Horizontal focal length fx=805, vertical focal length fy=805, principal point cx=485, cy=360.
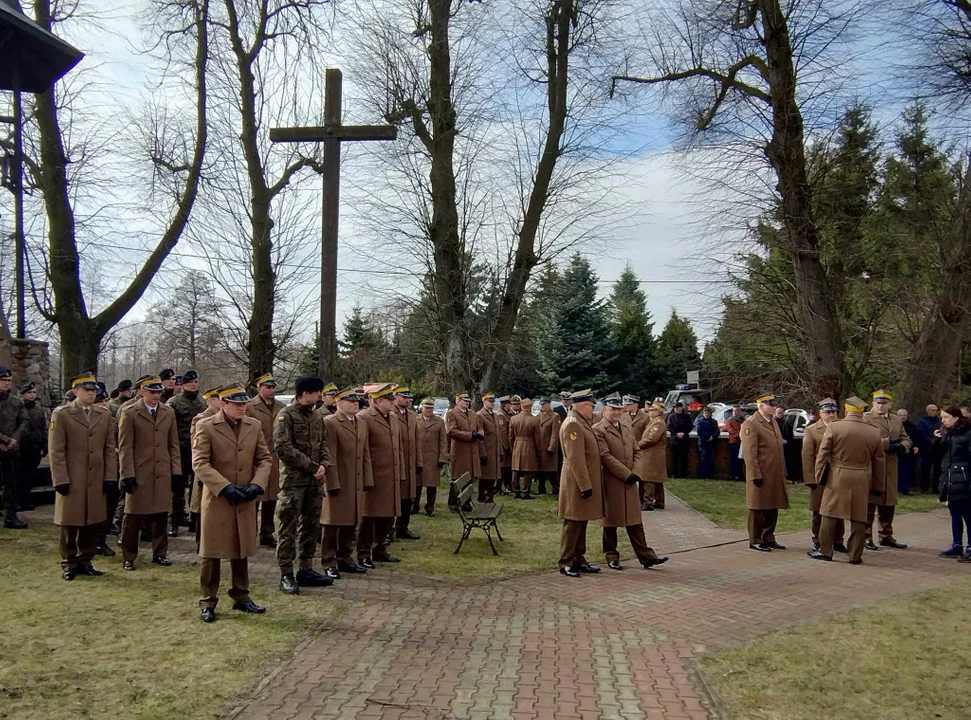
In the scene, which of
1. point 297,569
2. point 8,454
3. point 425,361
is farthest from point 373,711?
point 425,361

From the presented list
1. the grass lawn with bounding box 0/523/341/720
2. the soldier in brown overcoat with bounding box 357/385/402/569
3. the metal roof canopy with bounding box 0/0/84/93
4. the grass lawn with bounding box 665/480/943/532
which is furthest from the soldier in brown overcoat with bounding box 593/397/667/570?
the metal roof canopy with bounding box 0/0/84/93

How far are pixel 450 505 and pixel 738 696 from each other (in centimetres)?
986

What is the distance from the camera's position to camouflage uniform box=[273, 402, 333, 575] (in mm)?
8203

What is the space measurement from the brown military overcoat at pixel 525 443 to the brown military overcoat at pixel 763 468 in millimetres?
6642

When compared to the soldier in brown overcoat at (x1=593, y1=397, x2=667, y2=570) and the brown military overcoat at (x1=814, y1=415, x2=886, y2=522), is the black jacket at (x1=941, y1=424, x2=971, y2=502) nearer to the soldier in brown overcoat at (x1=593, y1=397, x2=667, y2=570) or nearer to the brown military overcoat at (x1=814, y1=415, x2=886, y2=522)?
the brown military overcoat at (x1=814, y1=415, x2=886, y2=522)

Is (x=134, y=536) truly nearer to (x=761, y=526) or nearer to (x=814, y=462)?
(x=761, y=526)

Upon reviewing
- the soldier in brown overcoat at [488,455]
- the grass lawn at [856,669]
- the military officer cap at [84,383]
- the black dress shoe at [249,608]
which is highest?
the military officer cap at [84,383]

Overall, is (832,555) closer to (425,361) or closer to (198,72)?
(425,361)

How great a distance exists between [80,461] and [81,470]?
0.34 feet

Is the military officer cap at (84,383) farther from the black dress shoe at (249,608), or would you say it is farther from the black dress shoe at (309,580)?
the black dress shoe at (249,608)

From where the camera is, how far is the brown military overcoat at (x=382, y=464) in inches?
380

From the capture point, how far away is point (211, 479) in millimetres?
7062

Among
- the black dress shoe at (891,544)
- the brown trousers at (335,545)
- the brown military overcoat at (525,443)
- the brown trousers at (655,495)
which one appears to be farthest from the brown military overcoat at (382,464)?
the brown military overcoat at (525,443)

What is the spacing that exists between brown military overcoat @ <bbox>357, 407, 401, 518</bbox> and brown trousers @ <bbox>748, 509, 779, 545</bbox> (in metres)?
4.99
